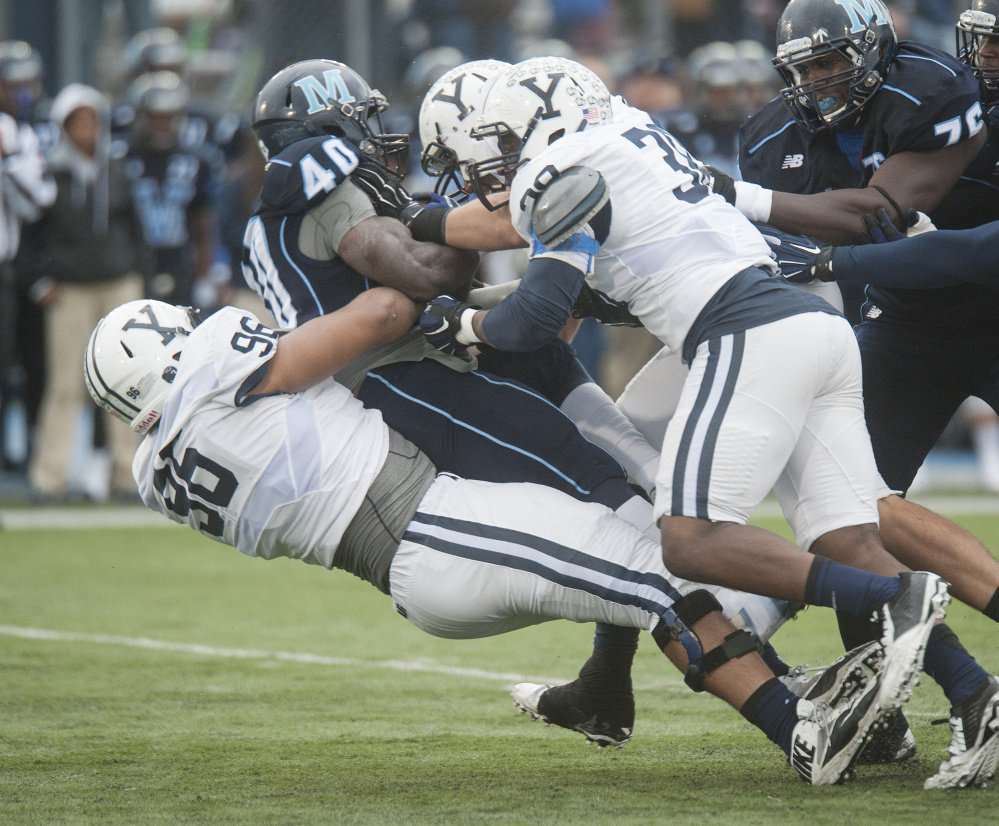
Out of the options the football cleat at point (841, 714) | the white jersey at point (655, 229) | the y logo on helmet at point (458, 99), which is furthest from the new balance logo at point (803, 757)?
the y logo on helmet at point (458, 99)

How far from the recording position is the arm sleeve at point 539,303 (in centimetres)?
299

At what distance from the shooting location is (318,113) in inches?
144

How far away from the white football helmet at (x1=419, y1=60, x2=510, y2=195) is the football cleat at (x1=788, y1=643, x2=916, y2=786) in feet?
4.64

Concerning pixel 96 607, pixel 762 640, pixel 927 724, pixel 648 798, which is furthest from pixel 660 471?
pixel 96 607

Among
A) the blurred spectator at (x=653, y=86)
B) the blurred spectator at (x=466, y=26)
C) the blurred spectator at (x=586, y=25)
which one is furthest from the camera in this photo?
the blurred spectator at (x=586, y=25)

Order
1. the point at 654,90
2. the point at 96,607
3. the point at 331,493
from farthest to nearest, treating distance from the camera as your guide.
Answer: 1. the point at 654,90
2. the point at 96,607
3. the point at 331,493

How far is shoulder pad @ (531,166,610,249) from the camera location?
115 inches

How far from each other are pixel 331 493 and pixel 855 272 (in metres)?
1.31

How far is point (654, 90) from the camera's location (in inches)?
349

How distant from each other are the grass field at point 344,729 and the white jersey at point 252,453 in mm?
585

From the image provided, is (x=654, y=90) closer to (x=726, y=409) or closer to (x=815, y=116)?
(x=815, y=116)

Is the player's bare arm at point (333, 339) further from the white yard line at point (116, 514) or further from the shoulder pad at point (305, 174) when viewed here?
the white yard line at point (116, 514)

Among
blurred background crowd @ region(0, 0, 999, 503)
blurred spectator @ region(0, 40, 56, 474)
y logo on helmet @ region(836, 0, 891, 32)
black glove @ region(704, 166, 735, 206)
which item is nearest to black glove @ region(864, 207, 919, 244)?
black glove @ region(704, 166, 735, 206)

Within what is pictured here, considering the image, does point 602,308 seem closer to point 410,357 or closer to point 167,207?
point 410,357
